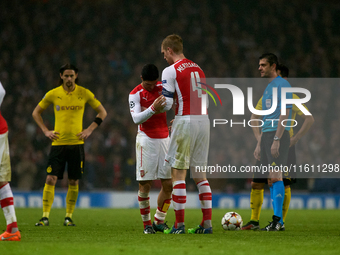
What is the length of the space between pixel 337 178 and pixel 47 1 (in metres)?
14.4

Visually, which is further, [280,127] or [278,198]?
[278,198]

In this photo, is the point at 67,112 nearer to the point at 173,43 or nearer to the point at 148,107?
the point at 148,107

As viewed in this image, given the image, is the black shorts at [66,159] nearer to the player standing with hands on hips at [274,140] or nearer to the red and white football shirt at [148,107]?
the red and white football shirt at [148,107]

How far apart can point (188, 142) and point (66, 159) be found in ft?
9.96

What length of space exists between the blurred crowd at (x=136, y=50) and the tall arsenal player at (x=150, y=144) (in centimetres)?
855

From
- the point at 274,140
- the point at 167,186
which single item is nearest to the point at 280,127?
the point at 274,140

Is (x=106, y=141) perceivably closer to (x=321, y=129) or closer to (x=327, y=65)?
(x=321, y=129)

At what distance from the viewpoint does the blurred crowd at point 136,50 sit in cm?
1616

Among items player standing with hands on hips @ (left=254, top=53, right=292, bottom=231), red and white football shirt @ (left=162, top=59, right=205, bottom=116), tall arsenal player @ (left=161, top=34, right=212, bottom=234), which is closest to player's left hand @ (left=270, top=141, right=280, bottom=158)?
player standing with hands on hips @ (left=254, top=53, right=292, bottom=231)

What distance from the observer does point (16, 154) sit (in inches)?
590

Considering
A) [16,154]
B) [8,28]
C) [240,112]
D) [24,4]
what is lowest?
[16,154]

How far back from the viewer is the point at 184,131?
5980 millimetres

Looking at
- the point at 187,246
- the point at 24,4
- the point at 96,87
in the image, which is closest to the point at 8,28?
the point at 24,4

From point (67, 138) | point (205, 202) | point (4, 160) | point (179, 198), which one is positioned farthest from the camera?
point (67, 138)
